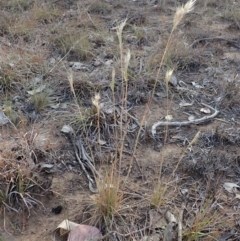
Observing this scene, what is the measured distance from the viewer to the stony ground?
1760 mm

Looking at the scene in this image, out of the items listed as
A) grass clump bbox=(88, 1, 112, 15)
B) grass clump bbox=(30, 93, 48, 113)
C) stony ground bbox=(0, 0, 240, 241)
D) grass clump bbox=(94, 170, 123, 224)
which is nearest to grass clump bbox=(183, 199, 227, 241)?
stony ground bbox=(0, 0, 240, 241)

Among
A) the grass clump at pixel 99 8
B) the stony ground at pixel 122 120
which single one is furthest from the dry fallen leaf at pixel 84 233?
the grass clump at pixel 99 8

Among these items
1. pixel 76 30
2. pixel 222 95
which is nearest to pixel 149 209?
pixel 222 95

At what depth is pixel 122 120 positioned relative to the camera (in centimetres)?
243

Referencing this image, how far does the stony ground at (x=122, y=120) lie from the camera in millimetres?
1760

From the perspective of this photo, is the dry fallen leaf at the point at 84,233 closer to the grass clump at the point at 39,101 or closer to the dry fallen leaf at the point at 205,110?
the grass clump at the point at 39,101

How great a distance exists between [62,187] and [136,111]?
89 centimetres

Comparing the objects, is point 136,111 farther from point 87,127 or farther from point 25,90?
point 25,90

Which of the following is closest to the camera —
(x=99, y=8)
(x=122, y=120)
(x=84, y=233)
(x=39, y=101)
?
(x=84, y=233)

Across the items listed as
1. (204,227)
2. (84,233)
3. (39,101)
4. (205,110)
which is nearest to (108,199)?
(84,233)

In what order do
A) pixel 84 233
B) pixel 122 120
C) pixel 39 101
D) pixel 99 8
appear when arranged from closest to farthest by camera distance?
1. pixel 84 233
2. pixel 122 120
3. pixel 39 101
4. pixel 99 8

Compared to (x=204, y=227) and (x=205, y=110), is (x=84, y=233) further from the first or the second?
(x=205, y=110)

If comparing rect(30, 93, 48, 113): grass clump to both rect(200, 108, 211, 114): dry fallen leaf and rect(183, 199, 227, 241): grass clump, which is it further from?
rect(183, 199, 227, 241): grass clump

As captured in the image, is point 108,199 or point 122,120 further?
point 122,120
